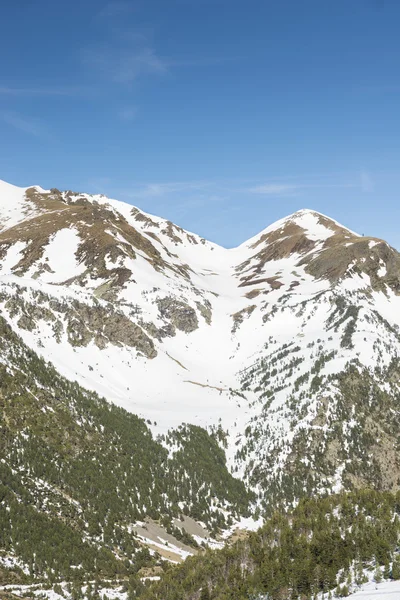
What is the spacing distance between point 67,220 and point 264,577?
154m

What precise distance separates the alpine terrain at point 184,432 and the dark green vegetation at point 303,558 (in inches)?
5.7

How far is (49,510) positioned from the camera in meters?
43.5

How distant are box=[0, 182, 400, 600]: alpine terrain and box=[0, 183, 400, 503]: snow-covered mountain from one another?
1.16 ft

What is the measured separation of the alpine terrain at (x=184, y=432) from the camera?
118ft

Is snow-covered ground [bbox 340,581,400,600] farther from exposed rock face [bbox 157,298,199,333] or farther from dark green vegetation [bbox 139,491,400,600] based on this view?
exposed rock face [bbox 157,298,199,333]

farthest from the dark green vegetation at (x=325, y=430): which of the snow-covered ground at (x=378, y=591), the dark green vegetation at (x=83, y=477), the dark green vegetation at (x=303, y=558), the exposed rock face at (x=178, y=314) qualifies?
the snow-covered ground at (x=378, y=591)

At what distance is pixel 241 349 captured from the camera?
362ft

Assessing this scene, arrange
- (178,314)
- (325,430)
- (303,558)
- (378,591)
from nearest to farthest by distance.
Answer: (378,591) → (303,558) → (325,430) → (178,314)

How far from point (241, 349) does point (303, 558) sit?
81.0 m

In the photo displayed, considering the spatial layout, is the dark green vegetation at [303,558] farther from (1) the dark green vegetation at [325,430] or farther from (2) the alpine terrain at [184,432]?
(1) the dark green vegetation at [325,430]

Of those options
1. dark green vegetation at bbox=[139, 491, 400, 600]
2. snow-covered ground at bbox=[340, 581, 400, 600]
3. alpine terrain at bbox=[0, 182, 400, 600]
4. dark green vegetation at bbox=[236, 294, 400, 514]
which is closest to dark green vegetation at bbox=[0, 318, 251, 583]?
alpine terrain at bbox=[0, 182, 400, 600]

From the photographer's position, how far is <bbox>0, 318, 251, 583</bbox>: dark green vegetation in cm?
4019

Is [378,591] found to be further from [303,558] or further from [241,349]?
[241,349]

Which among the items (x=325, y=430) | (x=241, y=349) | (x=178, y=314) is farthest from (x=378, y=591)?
(x=178, y=314)
